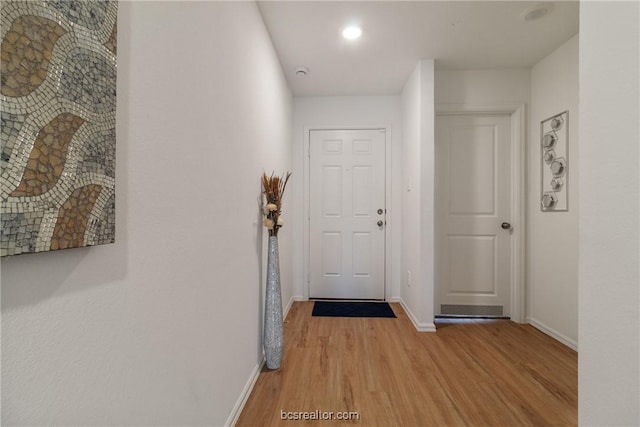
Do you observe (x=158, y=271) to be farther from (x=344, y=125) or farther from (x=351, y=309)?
(x=344, y=125)

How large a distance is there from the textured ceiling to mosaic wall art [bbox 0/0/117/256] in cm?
165

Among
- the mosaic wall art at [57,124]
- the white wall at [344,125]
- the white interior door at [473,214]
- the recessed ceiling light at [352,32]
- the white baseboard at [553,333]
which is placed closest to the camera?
the mosaic wall art at [57,124]

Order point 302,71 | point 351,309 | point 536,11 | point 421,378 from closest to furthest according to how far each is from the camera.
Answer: point 421,378 < point 536,11 < point 302,71 < point 351,309

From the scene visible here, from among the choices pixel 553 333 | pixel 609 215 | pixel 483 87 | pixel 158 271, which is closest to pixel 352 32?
pixel 483 87

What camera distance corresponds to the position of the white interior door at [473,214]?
282cm

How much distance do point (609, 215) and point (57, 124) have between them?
1.24m

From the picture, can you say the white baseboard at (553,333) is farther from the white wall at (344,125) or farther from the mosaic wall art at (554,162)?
the white wall at (344,125)

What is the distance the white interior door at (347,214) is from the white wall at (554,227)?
4.74ft

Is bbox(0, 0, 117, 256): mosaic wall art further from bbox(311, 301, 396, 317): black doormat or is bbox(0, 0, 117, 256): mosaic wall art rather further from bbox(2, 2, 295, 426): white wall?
bbox(311, 301, 396, 317): black doormat

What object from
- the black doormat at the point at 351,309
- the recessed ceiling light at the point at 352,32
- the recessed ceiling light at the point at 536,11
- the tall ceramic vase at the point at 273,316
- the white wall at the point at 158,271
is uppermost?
the recessed ceiling light at the point at 536,11

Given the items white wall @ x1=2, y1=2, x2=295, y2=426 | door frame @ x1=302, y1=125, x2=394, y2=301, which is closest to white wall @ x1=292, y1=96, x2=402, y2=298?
door frame @ x1=302, y1=125, x2=394, y2=301

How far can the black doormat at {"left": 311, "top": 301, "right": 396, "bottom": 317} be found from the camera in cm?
291

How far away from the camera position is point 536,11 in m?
1.93

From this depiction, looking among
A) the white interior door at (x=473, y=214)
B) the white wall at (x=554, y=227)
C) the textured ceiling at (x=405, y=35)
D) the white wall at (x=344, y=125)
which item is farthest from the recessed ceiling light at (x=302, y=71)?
the white wall at (x=554, y=227)
